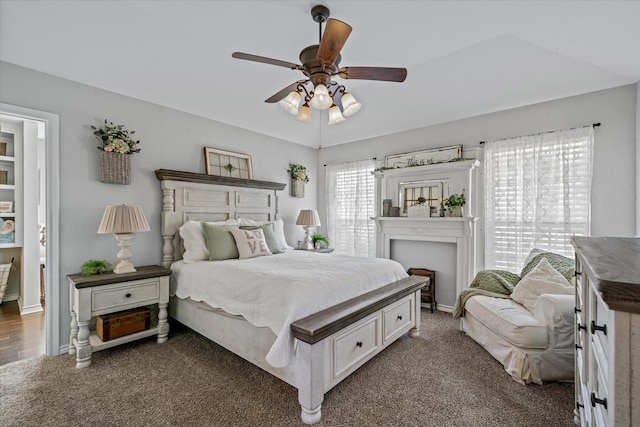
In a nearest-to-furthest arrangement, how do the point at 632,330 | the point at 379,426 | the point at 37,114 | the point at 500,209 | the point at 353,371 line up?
the point at 632,330, the point at 379,426, the point at 353,371, the point at 37,114, the point at 500,209

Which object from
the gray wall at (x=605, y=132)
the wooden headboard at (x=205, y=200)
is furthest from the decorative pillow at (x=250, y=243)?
the gray wall at (x=605, y=132)

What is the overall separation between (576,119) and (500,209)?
3.92 ft

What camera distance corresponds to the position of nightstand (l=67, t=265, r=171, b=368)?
248cm

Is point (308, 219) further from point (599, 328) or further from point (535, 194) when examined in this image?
point (599, 328)

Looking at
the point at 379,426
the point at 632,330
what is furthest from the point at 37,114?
the point at 632,330

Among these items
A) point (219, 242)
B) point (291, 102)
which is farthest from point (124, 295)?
point (291, 102)

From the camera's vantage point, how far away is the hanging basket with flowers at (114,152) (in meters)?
2.90

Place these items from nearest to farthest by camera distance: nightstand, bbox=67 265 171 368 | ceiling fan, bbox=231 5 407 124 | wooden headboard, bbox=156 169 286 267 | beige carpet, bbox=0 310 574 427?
ceiling fan, bbox=231 5 407 124 < beige carpet, bbox=0 310 574 427 < nightstand, bbox=67 265 171 368 < wooden headboard, bbox=156 169 286 267

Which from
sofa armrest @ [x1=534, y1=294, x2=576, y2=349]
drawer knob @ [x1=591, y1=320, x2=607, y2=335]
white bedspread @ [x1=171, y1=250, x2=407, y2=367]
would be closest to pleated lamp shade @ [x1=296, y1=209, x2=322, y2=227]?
white bedspread @ [x1=171, y1=250, x2=407, y2=367]

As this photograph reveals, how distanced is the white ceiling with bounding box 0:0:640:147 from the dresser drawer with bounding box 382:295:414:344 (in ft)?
7.97

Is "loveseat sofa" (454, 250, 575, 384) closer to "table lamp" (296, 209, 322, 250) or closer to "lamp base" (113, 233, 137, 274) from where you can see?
"table lamp" (296, 209, 322, 250)

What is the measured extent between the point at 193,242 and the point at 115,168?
107 cm

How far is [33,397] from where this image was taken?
2061 mm

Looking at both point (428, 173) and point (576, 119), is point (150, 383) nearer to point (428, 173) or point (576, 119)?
point (428, 173)
